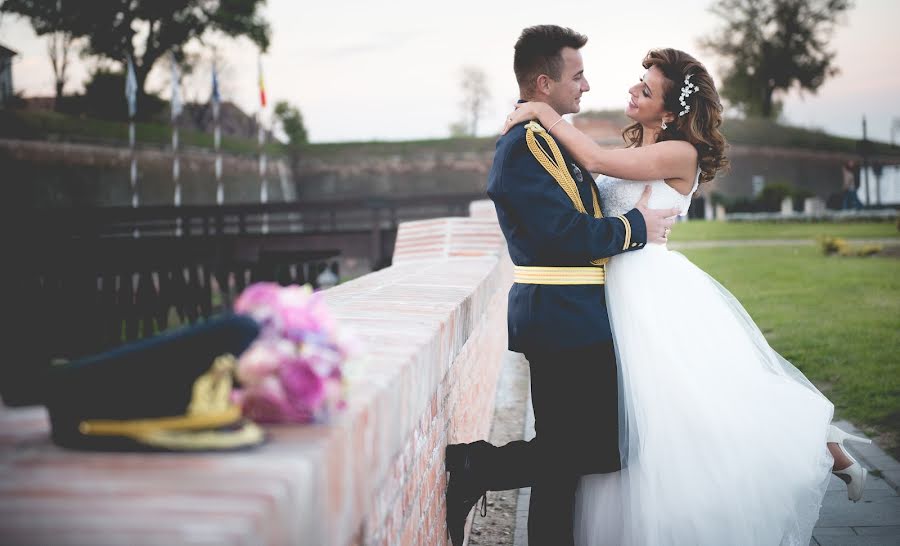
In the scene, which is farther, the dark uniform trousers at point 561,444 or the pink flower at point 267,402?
the dark uniform trousers at point 561,444

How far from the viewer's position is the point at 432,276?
4270mm

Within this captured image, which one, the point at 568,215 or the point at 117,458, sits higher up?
the point at 568,215

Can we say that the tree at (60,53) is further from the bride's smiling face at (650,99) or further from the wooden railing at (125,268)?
the bride's smiling face at (650,99)

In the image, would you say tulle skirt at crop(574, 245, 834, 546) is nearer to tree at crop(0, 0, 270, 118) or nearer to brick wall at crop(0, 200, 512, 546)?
brick wall at crop(0, 200, 512, 546)

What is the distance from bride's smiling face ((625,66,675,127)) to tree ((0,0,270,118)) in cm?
3491

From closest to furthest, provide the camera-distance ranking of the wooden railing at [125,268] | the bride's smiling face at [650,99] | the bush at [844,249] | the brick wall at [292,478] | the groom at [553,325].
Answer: the brick wall at [292,478], the groom at [553,325], the bride's smiling face at [650,99], the wooden railing at [125,268], the bush at [844,249]

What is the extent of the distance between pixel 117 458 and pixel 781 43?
60428 millimetres

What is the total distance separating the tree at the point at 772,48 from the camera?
54156 millimetres

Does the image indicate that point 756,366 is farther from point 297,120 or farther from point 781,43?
point 781,43

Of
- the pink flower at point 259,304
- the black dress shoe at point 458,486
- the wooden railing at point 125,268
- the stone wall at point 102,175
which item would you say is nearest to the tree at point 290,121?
the stone wall at point 102,175

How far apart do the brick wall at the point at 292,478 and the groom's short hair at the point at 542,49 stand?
3.31 feet

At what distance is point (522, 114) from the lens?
9.50 feet

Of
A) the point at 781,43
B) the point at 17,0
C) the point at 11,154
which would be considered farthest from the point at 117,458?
the point at 781,43

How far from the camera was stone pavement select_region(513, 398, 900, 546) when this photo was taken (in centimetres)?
332
